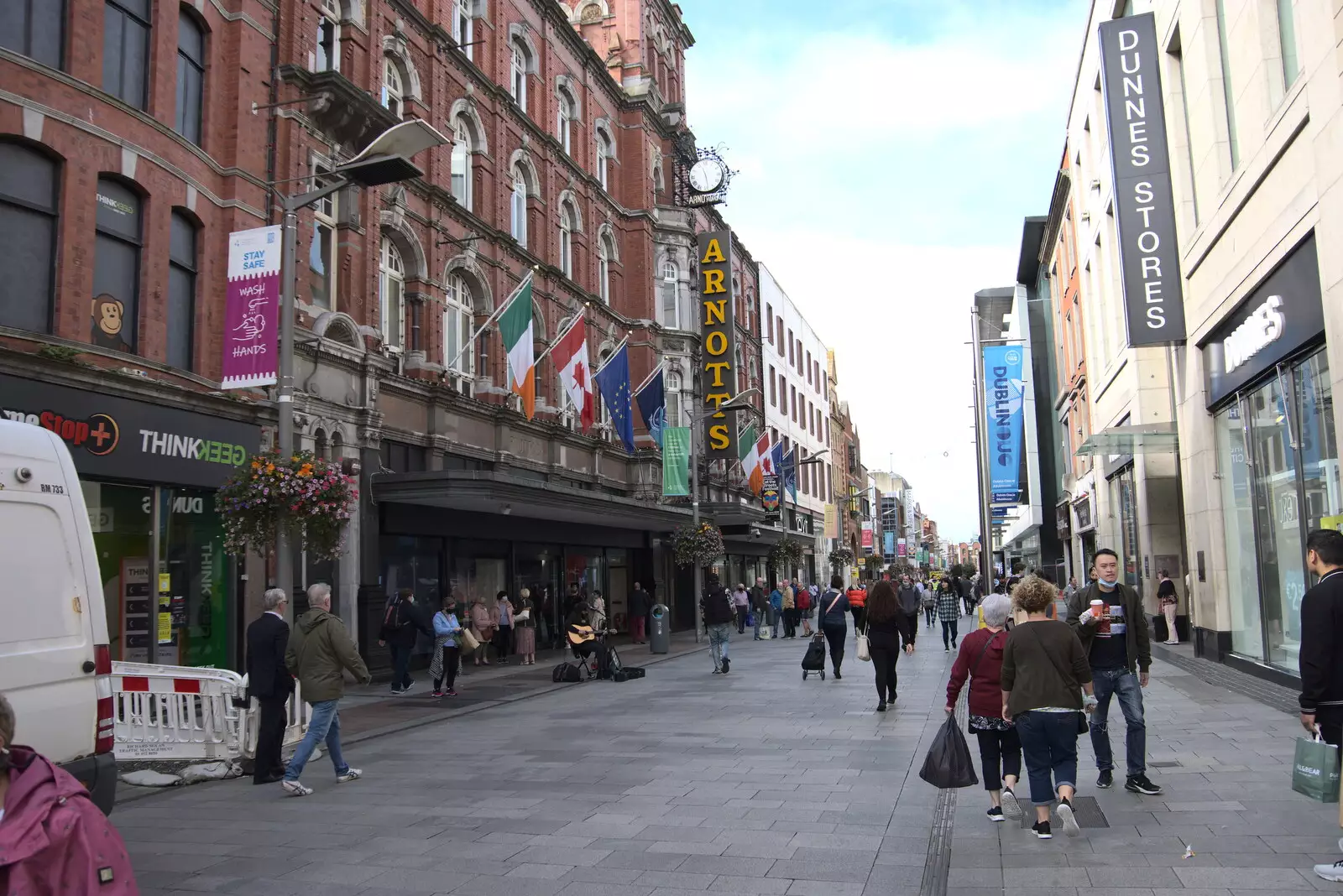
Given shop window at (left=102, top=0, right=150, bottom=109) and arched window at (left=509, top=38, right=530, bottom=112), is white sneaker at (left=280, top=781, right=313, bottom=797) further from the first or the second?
arched window at (left=509, top=38, right=530, bottom=112)

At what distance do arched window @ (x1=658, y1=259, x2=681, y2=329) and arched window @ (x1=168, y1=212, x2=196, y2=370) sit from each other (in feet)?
76.0

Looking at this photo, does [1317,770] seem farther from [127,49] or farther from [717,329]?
[717,329]

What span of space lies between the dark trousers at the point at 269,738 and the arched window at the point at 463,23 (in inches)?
742

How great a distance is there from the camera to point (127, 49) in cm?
1435

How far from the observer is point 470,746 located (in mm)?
11547

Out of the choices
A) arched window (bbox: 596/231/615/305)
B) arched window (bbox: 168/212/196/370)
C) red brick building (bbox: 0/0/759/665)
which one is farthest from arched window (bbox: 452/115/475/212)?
arched window (bbox: 168/212/196/370)

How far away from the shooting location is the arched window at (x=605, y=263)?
32781mm

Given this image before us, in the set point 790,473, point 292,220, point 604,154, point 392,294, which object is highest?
point 604,154

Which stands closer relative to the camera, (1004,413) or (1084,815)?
(1084,815)

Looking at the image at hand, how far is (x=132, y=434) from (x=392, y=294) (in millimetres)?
8415

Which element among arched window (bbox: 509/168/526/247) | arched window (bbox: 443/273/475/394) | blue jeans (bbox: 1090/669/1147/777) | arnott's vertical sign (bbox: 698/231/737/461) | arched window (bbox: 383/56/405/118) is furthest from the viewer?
arnott's vertical sign (bbox: 698/231/737/461)

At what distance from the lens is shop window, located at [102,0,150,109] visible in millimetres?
13969

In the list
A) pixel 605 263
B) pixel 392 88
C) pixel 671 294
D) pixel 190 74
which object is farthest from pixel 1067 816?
pixel 671 294

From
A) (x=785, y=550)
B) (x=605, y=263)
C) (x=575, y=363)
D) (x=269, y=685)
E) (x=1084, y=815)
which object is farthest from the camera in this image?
(x=785, y=550)
